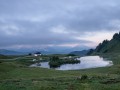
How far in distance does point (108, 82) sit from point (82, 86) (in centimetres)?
744

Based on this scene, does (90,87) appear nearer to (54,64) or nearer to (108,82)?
(108,82)

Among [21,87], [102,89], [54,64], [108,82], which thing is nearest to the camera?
[102,89]

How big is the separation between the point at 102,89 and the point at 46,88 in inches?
293

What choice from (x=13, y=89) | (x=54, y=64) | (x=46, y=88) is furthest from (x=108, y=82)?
(x=54, y=64)

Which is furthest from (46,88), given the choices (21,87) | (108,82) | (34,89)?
(108,82)

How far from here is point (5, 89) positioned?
40.1 m

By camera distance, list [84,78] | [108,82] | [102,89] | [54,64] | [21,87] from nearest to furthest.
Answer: [102,89], [21,87], [108,82], [84,78], [54,64]

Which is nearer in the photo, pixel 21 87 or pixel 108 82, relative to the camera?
pixel 21 87

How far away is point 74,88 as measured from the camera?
39375 mm

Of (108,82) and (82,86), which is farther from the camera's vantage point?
(108,82)

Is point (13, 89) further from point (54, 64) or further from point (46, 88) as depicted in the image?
point (54, 64)

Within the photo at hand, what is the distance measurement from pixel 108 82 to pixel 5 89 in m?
16.6

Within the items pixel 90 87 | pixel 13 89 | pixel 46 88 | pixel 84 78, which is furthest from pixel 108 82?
pixel 13 89

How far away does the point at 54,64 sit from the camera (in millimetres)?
164375
